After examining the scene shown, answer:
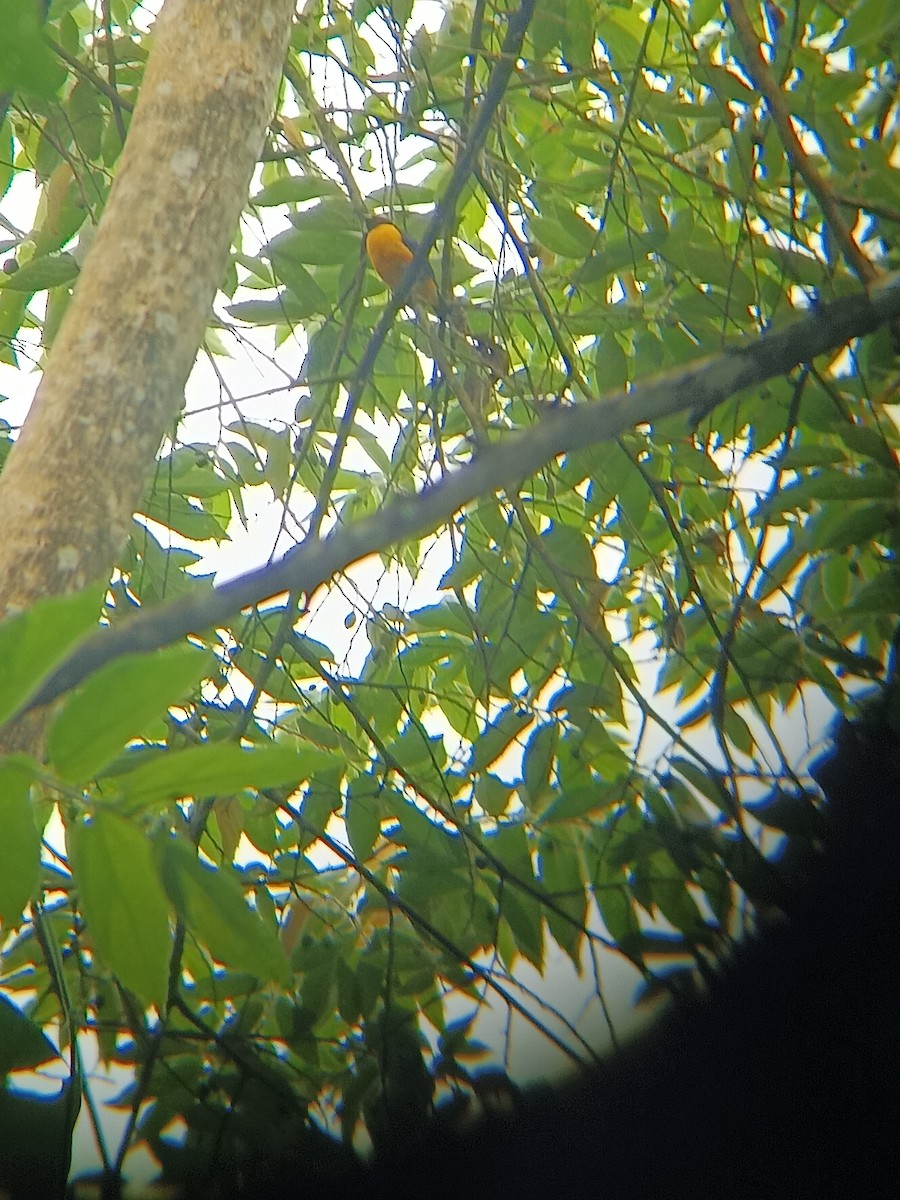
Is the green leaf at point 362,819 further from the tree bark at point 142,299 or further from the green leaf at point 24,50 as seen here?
the green leaf at point 24,50

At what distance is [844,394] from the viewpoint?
90 centimetres

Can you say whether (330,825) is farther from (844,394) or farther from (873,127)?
(873,127)

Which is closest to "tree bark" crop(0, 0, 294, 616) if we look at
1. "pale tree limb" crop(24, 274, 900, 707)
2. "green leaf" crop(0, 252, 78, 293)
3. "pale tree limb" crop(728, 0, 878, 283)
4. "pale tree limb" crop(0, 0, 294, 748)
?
"pale tree limb" crop(0, 0, 294, 748)

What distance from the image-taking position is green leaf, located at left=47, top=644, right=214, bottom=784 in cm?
33

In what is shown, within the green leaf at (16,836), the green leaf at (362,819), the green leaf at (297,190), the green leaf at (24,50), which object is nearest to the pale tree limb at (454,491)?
the green leaf at (16,836)

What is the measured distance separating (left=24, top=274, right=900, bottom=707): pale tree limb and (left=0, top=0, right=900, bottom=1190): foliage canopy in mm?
77

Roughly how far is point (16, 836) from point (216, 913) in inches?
3.4

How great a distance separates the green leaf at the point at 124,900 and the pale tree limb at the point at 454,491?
0.07 m

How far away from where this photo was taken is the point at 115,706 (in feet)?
1.14

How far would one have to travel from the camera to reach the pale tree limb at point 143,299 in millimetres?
557

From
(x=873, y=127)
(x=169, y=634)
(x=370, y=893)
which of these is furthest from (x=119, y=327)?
(x=873, y=127)

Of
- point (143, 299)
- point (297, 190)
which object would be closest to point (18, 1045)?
point (143, 299)

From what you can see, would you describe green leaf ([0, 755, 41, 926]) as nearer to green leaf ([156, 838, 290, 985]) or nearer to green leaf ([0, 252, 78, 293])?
green leaf ([156, 838, 290, 985])

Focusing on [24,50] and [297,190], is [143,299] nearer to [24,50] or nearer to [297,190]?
[24,50]
